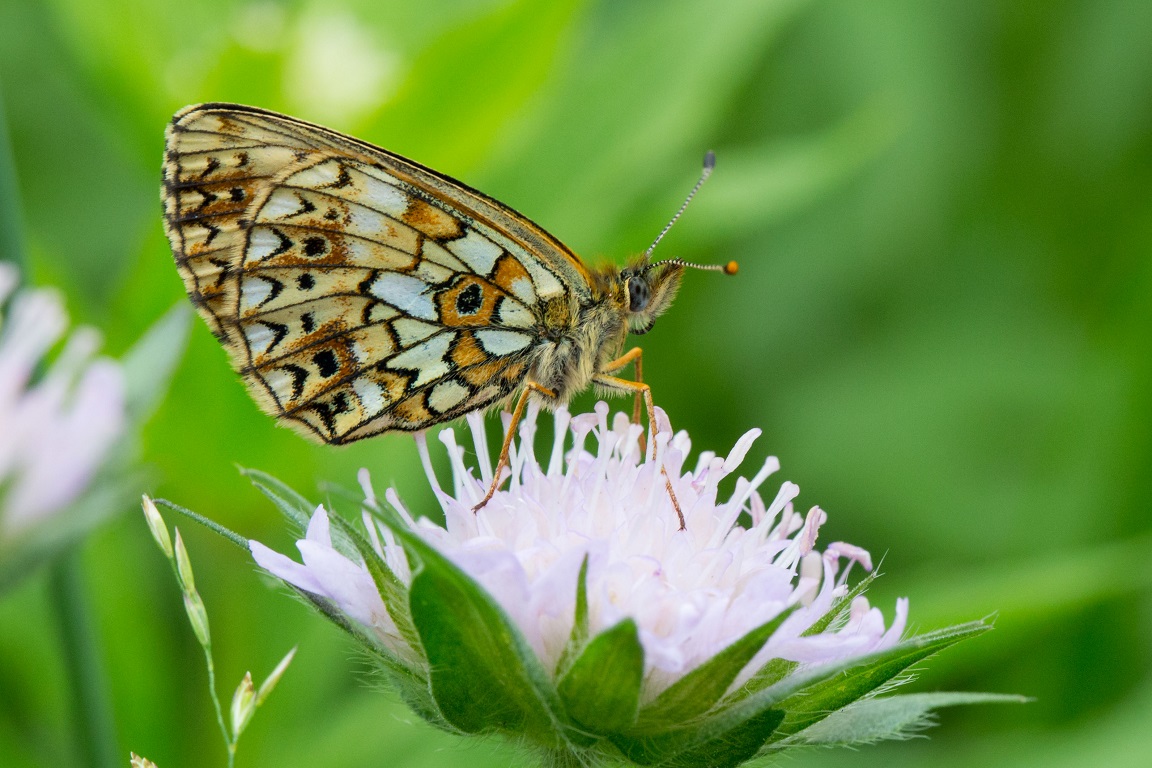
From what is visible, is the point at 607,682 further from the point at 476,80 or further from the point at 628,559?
the point at 476,80

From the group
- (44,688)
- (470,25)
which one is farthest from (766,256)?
(44,688)

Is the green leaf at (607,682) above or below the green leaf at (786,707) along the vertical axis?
above

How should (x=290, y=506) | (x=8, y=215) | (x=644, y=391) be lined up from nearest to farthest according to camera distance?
1. (x=290, y=506)
2. (x=8, y=215)
3. (x=644, y=391)

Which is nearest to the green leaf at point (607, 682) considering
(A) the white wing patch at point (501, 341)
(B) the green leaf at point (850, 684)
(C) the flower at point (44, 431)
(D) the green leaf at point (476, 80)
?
(B) the green leaf at point (850, 684)

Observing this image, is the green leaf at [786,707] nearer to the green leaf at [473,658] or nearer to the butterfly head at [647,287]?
the green leaf at [473,658]

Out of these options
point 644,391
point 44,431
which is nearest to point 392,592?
point 44,431

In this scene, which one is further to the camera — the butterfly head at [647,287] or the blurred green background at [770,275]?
the blurred green background at [770,275]

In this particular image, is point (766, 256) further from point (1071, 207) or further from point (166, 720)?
point (166, 720)
